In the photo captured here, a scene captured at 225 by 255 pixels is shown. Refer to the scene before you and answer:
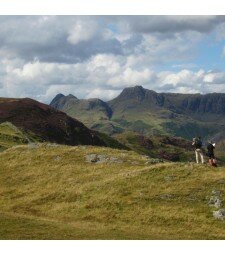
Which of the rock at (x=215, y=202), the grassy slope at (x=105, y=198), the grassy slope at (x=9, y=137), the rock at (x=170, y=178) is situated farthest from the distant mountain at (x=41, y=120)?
the rock at (x=215, y=202)

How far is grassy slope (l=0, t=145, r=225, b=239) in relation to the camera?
4272 cm

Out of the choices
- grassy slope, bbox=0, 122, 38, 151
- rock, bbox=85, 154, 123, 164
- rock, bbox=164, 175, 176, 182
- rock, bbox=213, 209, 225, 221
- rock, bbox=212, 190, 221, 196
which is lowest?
rock, bbox=213, 209, 225, 221

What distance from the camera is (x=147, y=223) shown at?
48.2 m

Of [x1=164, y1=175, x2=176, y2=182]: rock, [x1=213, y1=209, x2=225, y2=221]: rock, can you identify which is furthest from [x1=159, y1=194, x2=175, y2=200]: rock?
[x1=213, y1=209, x2=225, y2=221]: rock

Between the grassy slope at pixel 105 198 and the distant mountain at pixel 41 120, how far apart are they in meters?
86.3

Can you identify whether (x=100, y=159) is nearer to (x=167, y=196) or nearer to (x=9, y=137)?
(x=167, y=196)

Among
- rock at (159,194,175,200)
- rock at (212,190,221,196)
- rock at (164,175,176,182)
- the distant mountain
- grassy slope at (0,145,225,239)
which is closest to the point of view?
grassy slope at (0,145,225,239)

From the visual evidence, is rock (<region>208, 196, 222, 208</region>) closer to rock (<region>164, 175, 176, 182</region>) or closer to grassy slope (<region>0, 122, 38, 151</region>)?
rock (<region>164, 175, 176, 182</region>)

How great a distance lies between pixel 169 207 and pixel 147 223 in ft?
13.3

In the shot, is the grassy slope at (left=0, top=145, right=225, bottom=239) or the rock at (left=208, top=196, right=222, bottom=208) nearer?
the grassy slope at (left=0, top=145, right=225, bottom=239)

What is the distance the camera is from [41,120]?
6457 inches

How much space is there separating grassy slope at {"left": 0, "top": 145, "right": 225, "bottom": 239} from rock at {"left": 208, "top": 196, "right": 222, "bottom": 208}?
0.75 meters

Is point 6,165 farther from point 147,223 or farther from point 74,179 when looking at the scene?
point 147,223

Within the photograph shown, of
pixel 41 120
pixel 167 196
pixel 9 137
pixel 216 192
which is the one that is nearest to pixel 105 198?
pixel 167 196
